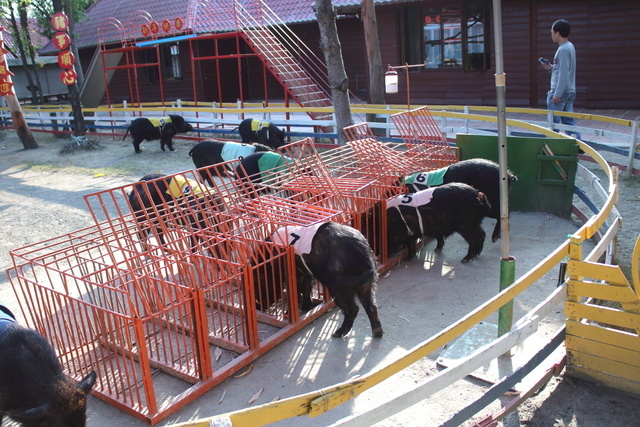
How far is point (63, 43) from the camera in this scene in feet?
55.9

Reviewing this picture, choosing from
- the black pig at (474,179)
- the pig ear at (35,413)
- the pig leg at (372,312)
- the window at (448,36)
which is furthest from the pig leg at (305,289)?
the window at (448,36)

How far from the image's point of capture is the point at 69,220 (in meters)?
9.59

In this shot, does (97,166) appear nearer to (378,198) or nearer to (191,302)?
(378,198)

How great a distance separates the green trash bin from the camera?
7.91 metres

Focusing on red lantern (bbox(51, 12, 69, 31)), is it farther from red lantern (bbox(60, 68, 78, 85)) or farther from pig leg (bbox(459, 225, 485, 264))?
pig leg (bbox(459, 225, 485, 264))

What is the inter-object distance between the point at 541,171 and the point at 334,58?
4.24 meters

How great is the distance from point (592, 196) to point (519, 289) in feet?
19.8

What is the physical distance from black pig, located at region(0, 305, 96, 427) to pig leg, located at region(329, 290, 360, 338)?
216cm

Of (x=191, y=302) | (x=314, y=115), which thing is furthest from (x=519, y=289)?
(x=314, y=115)

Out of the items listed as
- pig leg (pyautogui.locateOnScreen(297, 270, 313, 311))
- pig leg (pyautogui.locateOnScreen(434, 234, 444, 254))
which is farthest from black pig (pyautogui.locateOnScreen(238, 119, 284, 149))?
pig leg (pyautogui.locateOnScreen(297, 270, 313, 311))

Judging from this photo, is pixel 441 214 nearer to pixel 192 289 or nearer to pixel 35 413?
pixel 192 289

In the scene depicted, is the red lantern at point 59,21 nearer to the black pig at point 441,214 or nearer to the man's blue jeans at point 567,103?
the man's blue jeans at point 567,103

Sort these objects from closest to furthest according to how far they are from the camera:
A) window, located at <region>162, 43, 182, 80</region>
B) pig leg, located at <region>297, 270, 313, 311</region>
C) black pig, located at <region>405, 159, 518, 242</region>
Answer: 1. pig leg, located at <region>297, 270, 313, 311</region>
2. black pig, located at <region>405, 159, 518, 242</region>
3. window, located at <region>162, 43, 182, 80</region>

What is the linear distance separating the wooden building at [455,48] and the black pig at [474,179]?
29.1 ft
